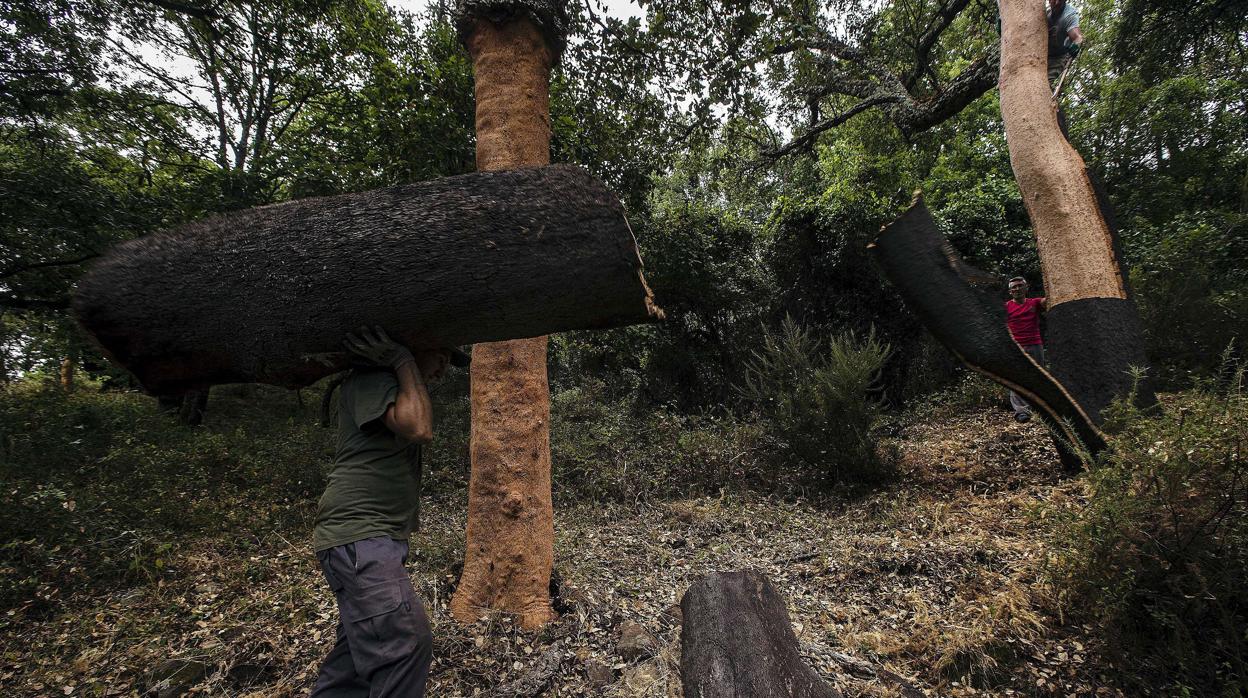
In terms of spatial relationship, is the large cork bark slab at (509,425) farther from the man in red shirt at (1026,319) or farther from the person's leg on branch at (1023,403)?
the man in red shirt at (1026,319)

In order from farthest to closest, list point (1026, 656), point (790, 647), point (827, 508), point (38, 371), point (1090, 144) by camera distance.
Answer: point (1090, 144) → point (38, 371) → point (827, 508) → point (1026, 656) → point (790, 647)

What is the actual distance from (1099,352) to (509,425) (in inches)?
178

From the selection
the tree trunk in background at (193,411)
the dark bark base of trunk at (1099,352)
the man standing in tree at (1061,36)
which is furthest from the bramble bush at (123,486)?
the man standing in tree at (1061,36)

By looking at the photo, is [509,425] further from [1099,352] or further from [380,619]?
[1099,352]

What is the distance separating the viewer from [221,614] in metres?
3.32

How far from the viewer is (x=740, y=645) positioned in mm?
2191

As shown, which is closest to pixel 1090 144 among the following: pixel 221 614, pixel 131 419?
pixel 221 614

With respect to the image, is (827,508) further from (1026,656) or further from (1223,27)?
(1223,27)

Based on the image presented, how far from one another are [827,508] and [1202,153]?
1329 centimetres

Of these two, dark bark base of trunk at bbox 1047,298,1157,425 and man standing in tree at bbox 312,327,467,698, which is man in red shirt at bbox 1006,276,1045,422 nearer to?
dark bark base of trunk at bbox 1047,298,1157,425

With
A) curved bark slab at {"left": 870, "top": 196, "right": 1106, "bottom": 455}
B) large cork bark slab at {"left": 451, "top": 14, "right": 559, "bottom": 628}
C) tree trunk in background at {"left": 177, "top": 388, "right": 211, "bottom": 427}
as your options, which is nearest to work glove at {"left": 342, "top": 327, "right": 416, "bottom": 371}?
large cork bark slab at {"left": 451, "top": 14, "right": 559, "bottom": 628}

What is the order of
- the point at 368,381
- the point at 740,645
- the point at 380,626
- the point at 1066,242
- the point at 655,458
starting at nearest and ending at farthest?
1. the point at 380,626
2. the point at 368,381
3. the point at 740,645
4. the point at 1066,242
5. the point at 655,458

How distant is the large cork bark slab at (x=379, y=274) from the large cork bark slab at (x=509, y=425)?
126 cm

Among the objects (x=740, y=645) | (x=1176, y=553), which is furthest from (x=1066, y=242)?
(x=740, y=645)
